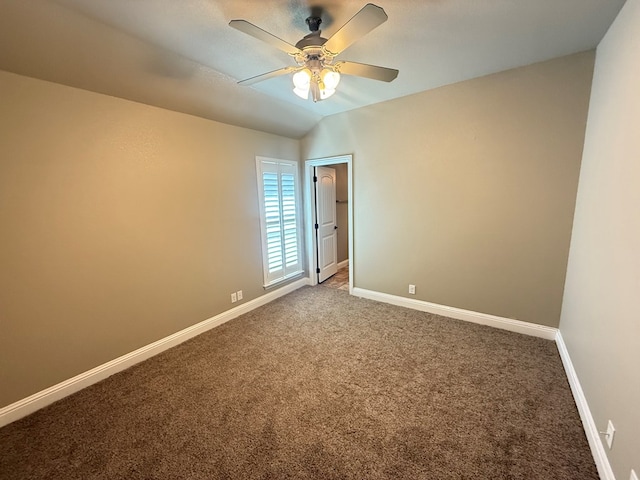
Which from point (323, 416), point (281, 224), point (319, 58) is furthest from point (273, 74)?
point (323, 416)

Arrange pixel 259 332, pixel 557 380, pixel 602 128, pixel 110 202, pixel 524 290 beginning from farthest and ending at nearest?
pixel 259 332 → pixel 524 290 → pixel 110 202 → pixel 557 380 → pixel 602 128

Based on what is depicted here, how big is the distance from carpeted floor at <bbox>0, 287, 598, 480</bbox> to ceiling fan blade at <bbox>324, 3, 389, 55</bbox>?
244 centimetres

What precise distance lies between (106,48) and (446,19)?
243cm

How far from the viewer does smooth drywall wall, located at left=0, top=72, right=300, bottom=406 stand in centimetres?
194

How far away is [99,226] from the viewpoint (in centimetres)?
232

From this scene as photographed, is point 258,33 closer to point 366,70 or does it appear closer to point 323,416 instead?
point 366,70

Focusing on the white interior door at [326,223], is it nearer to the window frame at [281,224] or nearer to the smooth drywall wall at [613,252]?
the window frame at [281,224]

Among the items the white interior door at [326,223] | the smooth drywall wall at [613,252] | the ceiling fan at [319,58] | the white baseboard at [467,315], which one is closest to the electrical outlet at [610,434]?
the smooth drywall wall at [613,252]

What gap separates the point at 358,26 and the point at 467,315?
124 inches

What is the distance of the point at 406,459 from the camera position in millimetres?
1583

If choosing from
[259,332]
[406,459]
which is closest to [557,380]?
[406,459]

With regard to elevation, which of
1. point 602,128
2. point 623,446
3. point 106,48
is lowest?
point 623,446

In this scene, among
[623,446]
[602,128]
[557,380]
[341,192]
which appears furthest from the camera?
[341,192]

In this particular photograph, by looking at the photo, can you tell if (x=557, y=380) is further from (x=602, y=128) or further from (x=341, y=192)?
(x=341, y=192)
